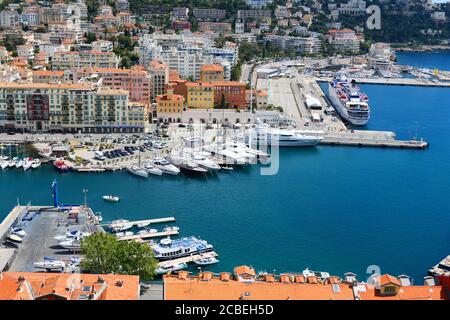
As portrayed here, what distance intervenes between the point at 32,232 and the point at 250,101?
310 inches

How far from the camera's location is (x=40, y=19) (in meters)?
22.4

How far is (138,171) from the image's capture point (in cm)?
911

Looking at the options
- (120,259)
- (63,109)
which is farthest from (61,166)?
(120,259)

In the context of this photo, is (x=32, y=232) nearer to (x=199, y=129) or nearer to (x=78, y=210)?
(x=78, y=210)

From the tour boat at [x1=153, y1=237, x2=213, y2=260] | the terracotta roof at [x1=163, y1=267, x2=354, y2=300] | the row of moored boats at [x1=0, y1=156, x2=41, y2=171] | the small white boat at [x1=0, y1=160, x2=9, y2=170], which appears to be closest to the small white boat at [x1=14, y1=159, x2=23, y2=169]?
the row of moored boats at [x1=0, y1=156, x2=41, y2=171]

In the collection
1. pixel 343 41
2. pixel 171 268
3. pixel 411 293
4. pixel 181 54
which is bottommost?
pixel 171 268

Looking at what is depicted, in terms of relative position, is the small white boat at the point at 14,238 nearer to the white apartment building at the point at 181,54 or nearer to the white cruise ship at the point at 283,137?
the white cruise ship at the point at 283,137

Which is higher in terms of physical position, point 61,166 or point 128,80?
point 128,80

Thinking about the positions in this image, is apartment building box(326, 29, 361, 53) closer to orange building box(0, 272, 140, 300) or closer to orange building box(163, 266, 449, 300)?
orange building box(163, 266, 449, 300)

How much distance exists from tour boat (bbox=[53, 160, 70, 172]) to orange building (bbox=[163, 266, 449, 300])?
18.0 feet

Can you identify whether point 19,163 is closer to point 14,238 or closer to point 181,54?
point 14,238

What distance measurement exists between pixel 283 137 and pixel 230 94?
2725 mm

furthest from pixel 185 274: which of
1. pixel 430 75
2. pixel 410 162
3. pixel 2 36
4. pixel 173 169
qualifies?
pixel 430 75
